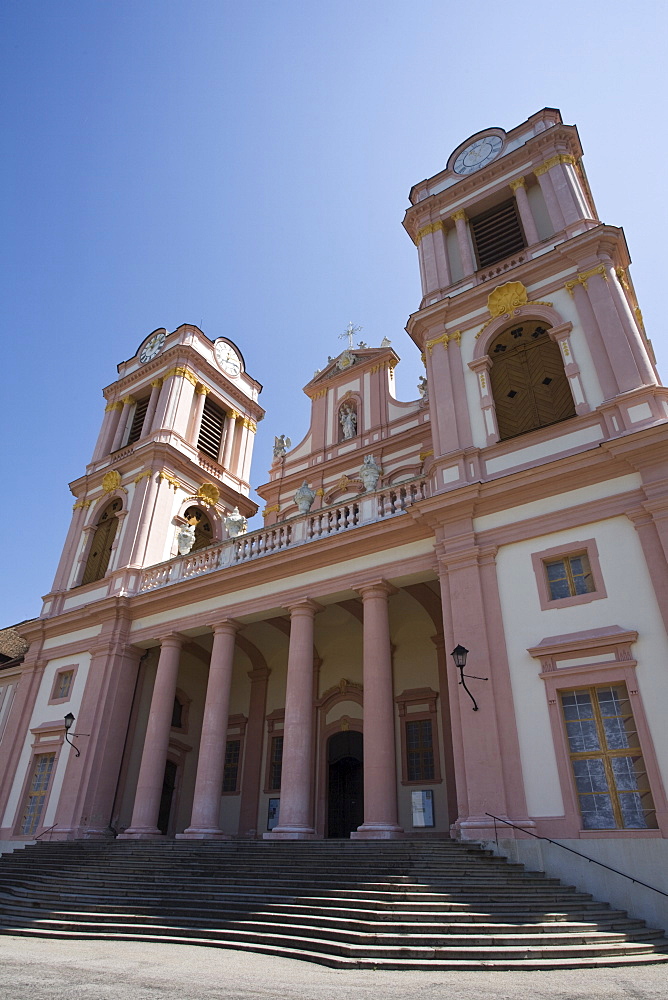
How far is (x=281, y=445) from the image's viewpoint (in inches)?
965

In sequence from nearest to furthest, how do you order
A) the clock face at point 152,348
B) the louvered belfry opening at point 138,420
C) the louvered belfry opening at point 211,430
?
1. the louvered belfry opening at point 211,430
2. the louvered belfry opening at point 138,420
3. the clock face at point 152,348

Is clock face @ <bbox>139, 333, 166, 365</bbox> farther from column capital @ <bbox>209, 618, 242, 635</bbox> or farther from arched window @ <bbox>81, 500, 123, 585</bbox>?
column capital @ <bbox>209, 618, 242, 635</bbox>

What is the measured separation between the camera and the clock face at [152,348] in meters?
28.6

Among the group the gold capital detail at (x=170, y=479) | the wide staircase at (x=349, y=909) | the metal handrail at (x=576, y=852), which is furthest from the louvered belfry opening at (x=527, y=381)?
the gold capital detail at (x=170, y=479)

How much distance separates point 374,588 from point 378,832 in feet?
16.6

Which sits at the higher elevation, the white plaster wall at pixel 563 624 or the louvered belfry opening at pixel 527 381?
the louvered belfry opening at pixel 527 381

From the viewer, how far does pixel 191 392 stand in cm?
2664

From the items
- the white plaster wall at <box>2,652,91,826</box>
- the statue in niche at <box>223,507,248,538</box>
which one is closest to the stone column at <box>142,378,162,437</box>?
the statue in niche at <box>223,507,248,538</box>

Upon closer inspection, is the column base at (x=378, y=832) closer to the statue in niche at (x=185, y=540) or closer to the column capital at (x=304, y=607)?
the column capital at (x=304, y=607)

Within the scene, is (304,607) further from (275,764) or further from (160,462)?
(160,462)

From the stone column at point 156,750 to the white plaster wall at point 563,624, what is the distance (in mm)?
9691

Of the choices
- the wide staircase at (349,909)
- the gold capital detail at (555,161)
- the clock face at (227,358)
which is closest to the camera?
the wide staircase at (349,909)

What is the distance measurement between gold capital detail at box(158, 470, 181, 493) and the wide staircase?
1378cm

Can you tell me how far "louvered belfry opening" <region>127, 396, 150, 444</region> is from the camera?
2711 cm
